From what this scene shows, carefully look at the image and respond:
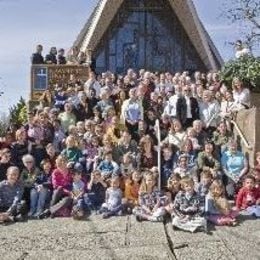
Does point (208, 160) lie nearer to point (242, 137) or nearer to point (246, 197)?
point (246, 197)

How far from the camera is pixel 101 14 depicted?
90.9 feet

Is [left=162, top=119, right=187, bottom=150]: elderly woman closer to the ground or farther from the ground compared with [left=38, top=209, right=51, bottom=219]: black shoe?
farther from the ground

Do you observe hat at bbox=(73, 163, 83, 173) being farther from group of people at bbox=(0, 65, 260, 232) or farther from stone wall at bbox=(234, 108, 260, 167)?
stone wall at bbox=(234, 108, 260, 167)

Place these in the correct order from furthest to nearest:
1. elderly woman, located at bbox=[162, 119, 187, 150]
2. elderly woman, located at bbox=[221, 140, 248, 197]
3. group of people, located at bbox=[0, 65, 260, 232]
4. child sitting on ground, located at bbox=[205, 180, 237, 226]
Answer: elderly woman, located at bbox=[162, 119, 187, 150]
elderly woman, located at bbox=[221, 140, 248, 197]
group of people, located at bbox=[0, 65, 260, 232]
child sitting on ground, located at bbox=[205, 180, 237, 226]

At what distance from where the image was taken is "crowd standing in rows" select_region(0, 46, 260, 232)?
503 inches

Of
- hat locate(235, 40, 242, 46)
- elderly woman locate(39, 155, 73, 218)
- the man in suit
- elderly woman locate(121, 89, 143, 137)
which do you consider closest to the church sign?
hat locate(235, 40, 242, 46)

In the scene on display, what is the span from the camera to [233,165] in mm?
14383

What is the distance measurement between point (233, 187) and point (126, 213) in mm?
2160

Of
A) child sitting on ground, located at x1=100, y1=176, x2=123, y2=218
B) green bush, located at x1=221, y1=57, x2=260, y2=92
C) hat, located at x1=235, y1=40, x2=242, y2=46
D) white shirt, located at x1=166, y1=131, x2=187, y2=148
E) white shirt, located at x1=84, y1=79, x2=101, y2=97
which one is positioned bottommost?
child sitting on ground, located at x1=100, y1=176, x2=123, y2=218

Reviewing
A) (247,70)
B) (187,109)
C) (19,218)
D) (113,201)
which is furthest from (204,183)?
(247,70)

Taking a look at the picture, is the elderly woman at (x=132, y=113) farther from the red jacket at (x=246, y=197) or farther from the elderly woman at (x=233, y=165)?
the red jacket at (x=246, y=197)

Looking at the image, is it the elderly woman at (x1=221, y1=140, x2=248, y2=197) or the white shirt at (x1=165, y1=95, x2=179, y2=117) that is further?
the white shirt at (x1=165, y1=95, x2=179, y2=117)

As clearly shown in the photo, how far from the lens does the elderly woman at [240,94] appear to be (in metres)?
16.4

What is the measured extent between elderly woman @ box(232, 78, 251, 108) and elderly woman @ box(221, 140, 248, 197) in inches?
73.8
